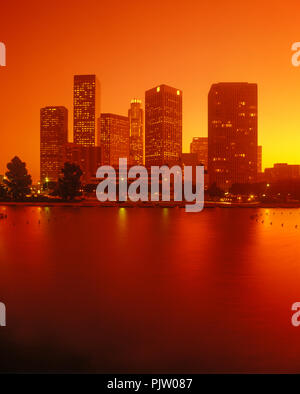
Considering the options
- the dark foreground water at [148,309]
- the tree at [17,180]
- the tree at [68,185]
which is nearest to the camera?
the dark foreground water at [148,309]

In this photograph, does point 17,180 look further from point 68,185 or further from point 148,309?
point 148,309

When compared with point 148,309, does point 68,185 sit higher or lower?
higher

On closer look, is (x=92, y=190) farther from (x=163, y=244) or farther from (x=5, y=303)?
(x=5, y=303)

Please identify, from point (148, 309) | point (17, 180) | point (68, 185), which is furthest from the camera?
point (68, 185)

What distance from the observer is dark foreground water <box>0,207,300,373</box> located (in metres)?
8.57

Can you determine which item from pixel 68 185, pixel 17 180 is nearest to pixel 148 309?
pixel 68 185

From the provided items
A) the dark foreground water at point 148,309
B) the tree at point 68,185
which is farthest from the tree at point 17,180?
the dark foreground water at point 148,309

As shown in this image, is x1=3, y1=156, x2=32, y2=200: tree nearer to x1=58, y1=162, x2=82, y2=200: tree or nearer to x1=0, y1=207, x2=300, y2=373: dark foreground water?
x1=58, y1=162, x2=82, y2=200: tree

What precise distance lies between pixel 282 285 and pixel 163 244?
10891mm

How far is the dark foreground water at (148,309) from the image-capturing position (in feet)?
28.1

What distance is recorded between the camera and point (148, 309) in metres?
11.6

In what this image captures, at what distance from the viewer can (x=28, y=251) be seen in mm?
21766

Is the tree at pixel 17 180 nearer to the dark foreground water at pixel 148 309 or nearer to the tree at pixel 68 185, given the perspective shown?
the tree at pixel 68 185
